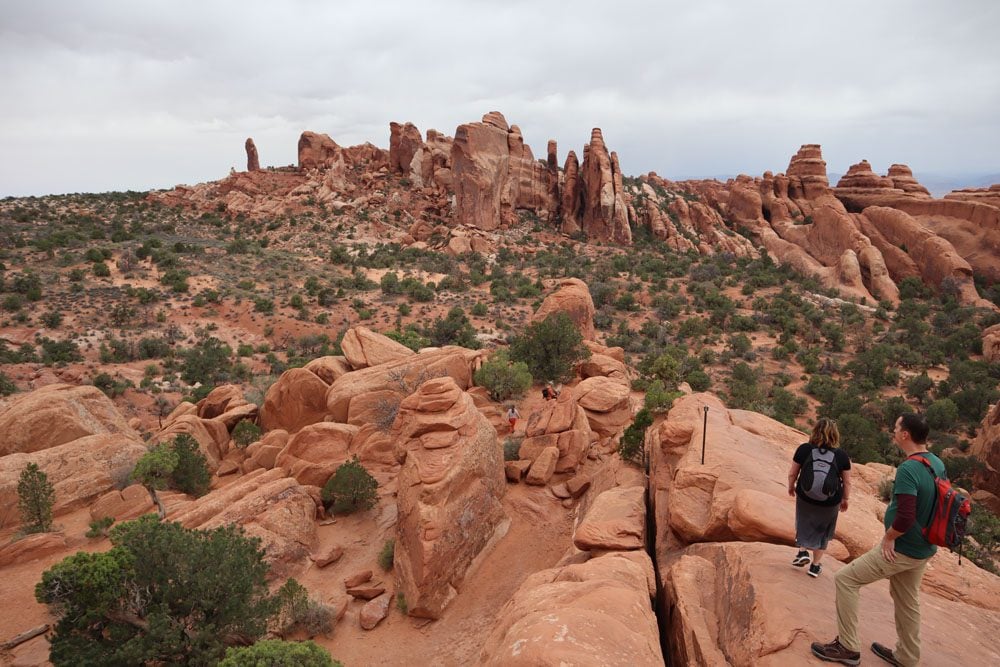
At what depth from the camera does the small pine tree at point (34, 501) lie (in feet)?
38.4

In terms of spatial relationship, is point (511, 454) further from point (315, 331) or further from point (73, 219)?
point (73, 219)

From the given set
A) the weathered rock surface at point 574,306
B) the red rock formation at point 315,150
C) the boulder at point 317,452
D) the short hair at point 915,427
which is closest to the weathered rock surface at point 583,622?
the short hair at point 915,427

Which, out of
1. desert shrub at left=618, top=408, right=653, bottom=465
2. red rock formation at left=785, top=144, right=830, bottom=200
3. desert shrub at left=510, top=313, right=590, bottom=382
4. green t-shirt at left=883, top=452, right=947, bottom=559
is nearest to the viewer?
green t-shirt at left=883, top=452, right=947, bottom=559

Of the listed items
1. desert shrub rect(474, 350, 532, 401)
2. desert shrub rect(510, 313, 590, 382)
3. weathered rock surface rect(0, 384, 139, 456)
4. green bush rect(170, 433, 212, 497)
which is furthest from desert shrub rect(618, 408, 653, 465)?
weathered rock surface rect(0, 384, 139, 456)

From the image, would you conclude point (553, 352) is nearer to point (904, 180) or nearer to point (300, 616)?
point (300, 616)

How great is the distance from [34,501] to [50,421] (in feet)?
13.9

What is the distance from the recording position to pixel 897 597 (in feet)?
14.7

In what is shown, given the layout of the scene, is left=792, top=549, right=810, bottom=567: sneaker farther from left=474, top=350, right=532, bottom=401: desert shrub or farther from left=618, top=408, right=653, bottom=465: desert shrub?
left=474, top=350, right=532, bottom=401: desert shrub

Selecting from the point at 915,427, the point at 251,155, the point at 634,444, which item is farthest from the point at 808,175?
the point at 251,155

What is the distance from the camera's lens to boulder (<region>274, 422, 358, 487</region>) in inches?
531

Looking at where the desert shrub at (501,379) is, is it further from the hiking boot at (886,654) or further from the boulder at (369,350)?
the hiking boot at (886,654)

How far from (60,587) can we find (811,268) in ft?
186

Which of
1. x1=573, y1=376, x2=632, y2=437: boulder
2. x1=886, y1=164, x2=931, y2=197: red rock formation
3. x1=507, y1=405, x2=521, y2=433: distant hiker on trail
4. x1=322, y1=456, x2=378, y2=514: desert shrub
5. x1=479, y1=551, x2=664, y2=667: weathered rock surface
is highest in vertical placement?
x1=886, y1=164, x2=931, y2=197: red rock formation

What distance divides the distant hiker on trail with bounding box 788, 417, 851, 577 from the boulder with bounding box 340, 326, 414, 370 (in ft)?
48.4
